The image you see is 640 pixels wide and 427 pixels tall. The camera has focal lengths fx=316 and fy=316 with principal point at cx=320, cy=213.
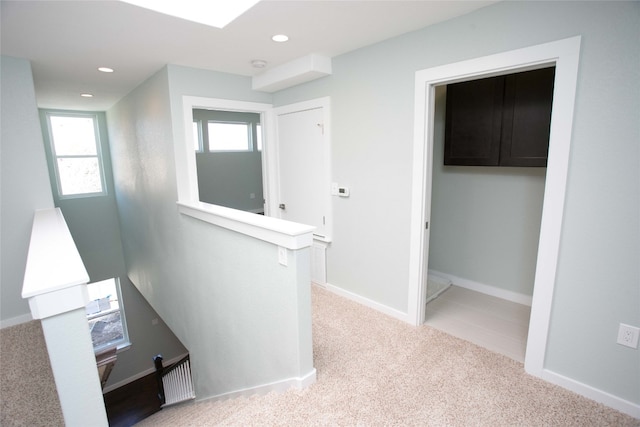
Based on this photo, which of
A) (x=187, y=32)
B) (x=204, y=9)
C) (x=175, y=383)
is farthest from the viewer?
(x=175, y=383)

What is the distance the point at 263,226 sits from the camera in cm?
195

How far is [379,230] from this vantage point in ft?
9.26

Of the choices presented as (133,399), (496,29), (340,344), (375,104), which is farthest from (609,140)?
(133,399)

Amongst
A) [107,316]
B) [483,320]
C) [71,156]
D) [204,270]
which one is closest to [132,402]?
[107,316]

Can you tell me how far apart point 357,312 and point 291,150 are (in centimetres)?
190

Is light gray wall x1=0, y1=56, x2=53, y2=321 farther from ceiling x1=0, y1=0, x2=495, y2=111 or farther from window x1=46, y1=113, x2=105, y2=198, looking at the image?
window x1=46, y1=113, x2=105, y2=198

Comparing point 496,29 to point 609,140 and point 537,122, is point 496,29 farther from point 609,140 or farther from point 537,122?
point 537,122

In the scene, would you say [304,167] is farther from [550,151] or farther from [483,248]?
[550,151]

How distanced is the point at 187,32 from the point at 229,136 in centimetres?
514

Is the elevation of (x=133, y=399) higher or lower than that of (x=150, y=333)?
lower

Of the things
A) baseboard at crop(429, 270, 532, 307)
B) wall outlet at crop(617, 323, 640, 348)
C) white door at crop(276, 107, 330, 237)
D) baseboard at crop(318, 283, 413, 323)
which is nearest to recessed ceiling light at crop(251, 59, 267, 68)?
white door at crop(276, 107, 330, 237)

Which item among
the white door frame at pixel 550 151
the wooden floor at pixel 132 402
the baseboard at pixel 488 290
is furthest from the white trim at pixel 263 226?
the wooden floor at pixel 132 402

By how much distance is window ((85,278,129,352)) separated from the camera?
21.2 ft

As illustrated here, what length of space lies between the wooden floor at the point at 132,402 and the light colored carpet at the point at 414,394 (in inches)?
177
